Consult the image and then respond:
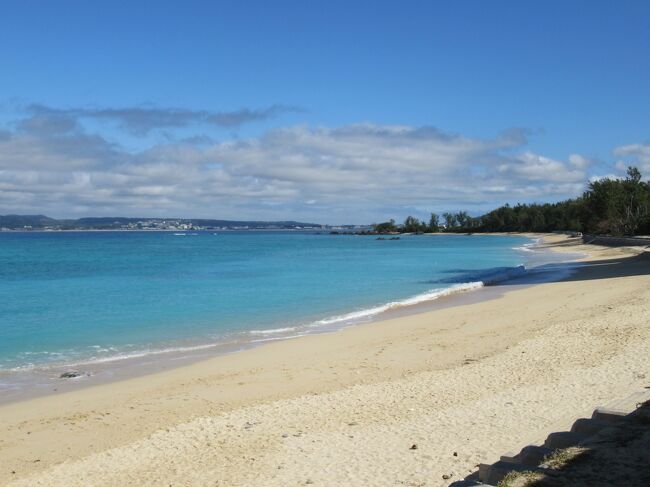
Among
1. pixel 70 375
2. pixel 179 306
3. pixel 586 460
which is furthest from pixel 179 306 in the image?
pixel 586 460

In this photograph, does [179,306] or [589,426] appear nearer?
[589,426]

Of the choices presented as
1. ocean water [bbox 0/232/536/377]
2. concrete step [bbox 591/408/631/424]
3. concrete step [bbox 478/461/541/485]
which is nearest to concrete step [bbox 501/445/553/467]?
concrete step [bbox 478/461/541/485]

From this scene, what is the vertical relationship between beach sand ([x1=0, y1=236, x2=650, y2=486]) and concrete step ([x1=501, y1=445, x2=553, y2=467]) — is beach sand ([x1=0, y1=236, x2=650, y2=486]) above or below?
below

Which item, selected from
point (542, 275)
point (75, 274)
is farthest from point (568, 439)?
point (75, 274)

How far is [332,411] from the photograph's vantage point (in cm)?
869

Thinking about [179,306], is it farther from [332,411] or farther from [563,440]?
[563,440]

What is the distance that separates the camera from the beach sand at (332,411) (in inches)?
262

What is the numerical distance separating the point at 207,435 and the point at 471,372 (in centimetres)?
502

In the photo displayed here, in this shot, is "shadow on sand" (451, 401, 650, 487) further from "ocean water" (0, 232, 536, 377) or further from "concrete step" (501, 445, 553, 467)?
"ocean water" (0, 232, 536, 377)

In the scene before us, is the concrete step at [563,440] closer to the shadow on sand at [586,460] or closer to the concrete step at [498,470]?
the shadow on sand at [586,460]

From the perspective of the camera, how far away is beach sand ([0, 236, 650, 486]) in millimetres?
6664

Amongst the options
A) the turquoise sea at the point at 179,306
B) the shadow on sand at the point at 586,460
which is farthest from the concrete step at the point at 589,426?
the turquoise sea at the point at 179,306

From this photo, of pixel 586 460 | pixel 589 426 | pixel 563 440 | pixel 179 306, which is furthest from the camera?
pixel 179 306

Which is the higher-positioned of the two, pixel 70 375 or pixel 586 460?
pixel 586 460
